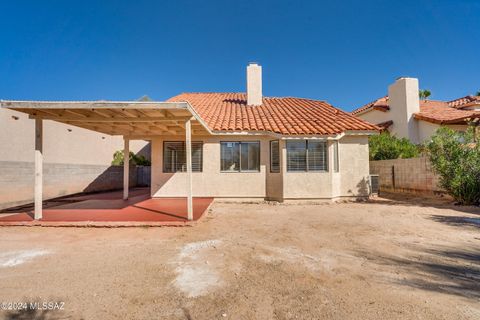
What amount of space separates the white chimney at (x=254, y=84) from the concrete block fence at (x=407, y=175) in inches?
344

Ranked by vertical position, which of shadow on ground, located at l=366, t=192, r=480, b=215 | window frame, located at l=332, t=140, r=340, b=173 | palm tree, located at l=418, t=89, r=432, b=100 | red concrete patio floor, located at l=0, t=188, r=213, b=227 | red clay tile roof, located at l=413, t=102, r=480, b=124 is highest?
palm tree, located at l=418, t=89, r=432, b=100

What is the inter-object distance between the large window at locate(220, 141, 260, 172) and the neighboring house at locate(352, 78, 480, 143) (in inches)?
518

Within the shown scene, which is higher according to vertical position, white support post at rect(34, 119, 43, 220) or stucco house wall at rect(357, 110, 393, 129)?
stucco house wall at rect(357, 110, 393, 129)

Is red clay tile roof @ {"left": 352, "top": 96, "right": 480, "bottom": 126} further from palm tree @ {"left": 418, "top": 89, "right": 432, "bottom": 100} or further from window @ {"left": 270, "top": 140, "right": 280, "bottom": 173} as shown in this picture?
window @ {"left": 270, "top": 140, "right": 280, "bottom": 173}

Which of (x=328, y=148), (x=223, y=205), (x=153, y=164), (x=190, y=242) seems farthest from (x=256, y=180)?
(x=190, y=242)

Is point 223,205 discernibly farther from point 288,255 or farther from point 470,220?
point 470,220

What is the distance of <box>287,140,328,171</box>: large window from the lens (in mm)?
10875

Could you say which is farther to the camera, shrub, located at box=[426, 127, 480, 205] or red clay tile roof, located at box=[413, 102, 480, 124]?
red clay tile roof, located at box=[413, 102, 480, 124]

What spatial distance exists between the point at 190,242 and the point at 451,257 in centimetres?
520

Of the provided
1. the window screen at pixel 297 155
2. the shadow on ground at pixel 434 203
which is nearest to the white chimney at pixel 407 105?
the shadow on ground at pixel 434 203

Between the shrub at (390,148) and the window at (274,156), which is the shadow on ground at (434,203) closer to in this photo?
the shrub at (390,148)

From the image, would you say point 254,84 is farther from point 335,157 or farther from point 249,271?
point 249,271

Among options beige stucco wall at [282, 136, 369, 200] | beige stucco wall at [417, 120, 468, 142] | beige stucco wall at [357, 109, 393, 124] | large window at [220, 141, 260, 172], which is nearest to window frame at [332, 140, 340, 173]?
beige stucco wall at [282, 136, 369, 200]

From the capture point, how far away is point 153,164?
1145 centimetres
